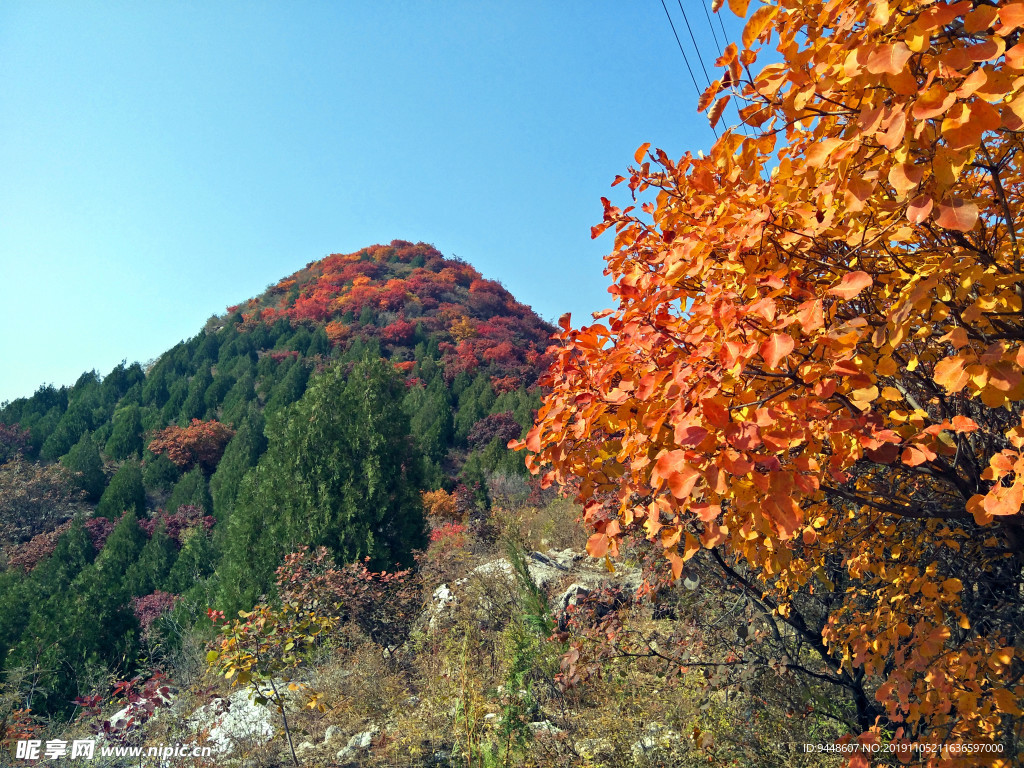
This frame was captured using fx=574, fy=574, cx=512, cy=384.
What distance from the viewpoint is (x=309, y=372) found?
25422mm

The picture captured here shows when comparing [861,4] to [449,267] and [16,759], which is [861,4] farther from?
[449,267]

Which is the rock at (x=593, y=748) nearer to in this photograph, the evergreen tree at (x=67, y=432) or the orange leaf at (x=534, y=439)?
the orange leaf at (x=534, y=439)

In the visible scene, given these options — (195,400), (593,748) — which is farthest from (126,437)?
(593,748)

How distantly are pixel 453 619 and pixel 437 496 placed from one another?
37.2ft

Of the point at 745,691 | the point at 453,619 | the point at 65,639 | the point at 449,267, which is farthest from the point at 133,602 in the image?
the point at 449,267

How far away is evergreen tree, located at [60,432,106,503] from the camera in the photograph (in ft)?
69.0

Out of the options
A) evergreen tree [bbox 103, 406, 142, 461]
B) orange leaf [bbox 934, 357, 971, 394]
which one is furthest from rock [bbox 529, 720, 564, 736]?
evergreen tree [bbox 103, 406, 142, 461]

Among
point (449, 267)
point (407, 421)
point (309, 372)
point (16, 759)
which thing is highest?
point (449, 267)

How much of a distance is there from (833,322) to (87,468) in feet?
86.5

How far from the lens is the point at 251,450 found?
68.8ft

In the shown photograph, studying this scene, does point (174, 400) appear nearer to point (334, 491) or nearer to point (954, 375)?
point (334, 491)

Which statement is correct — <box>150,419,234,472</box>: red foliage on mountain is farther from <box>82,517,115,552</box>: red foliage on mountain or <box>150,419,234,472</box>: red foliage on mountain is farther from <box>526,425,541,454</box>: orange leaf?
<box>526,425,541,454</box>: orange leaf

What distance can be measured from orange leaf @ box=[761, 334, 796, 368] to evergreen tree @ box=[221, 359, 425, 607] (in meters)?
8.35

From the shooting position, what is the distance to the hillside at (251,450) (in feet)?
29.8
